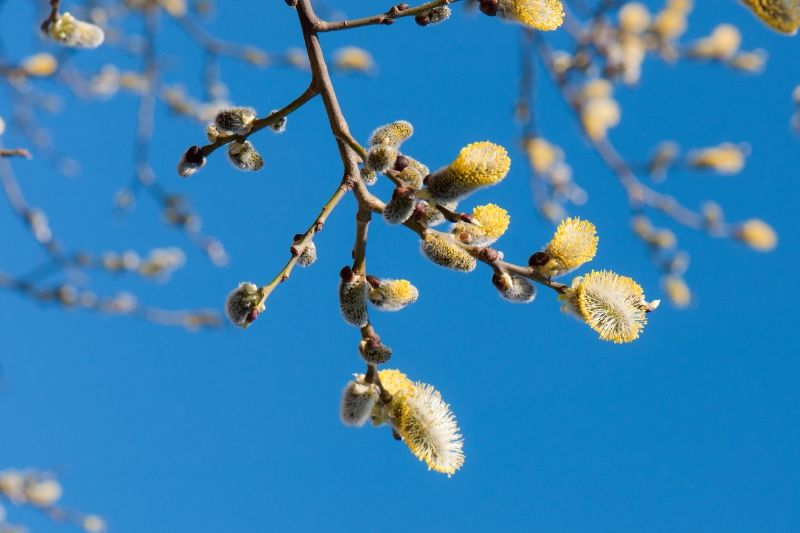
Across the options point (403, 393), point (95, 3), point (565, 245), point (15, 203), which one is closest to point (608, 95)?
point (565, 245)

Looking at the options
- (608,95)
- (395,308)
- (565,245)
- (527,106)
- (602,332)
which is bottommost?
(395,308)

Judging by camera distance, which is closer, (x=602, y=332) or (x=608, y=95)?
(x=602, y=332)

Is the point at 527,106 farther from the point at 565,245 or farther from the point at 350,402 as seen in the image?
the point at 350,402

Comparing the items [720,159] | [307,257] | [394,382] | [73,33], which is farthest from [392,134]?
[720,159]

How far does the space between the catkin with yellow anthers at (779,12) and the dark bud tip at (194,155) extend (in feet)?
3.88

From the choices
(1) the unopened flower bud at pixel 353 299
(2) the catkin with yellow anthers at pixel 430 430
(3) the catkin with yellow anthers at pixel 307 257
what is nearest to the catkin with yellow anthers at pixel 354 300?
(1) the unopened flower bud at pixel 353 299

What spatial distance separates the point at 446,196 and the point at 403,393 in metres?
0.48

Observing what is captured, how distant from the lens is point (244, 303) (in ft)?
4.82

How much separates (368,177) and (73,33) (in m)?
0.98

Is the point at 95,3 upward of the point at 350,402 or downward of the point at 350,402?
upward

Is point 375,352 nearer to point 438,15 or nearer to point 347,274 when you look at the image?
point 347,274

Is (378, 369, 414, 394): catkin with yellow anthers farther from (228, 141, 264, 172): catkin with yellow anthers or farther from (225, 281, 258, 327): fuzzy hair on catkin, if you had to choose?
(228, 141, 264, 172): catkin with yellow anthers

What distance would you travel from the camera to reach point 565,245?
1.46 meters

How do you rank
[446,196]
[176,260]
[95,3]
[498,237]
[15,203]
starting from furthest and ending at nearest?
1. [176,260]
2. [95,3]
3. [15,203]
4. [498,237]
5. [446,196]
